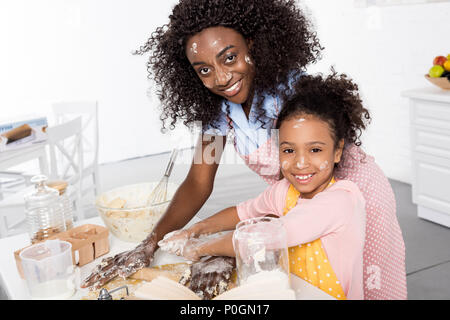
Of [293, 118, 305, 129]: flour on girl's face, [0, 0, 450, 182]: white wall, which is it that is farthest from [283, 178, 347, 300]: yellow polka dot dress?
[0, 0, 450, 182]: white wall

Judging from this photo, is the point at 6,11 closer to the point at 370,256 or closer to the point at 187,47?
the point at 187,47

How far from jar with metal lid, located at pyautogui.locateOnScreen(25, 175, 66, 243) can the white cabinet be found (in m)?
1.98

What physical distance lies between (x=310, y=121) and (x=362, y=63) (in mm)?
2862

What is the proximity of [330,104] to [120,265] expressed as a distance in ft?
1.87

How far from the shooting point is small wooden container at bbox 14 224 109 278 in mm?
1056

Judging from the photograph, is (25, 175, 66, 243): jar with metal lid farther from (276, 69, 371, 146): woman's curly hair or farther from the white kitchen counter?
(276, 69, 371, 146): woman's curly hair

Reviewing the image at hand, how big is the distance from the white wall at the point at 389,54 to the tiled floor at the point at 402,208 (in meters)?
0.33

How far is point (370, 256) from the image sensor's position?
112 cm

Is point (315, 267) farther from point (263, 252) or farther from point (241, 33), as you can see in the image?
point (241, 33)

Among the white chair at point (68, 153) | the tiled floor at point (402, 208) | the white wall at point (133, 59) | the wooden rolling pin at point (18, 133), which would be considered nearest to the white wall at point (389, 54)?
the white wall at point (133, 59)

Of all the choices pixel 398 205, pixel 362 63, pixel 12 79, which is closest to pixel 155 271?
pixel 398 205

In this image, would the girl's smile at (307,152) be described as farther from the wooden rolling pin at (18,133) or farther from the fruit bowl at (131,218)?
the wooden rolling pin at (18,133)

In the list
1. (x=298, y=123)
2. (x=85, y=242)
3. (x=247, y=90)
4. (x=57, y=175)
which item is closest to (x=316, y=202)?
(x=298, y=123)

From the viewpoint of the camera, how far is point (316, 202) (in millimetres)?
994
